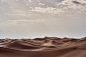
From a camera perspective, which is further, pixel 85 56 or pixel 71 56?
pixel 71 56

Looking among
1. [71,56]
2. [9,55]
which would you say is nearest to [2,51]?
[9,55]

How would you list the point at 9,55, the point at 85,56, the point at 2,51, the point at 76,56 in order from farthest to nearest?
the point at 2,51 → the point at 9,55 → the point at 76,56 → the point at 85,56

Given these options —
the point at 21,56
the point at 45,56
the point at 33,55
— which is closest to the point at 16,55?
the point at 21,56

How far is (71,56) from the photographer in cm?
163

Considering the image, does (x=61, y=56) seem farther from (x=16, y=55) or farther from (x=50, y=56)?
(x=16, y=55)

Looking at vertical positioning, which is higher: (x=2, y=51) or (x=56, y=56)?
(x=2, y=51)

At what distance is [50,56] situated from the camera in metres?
1.76

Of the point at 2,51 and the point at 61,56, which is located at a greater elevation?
the point at 2,51

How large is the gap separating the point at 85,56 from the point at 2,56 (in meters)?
1.25

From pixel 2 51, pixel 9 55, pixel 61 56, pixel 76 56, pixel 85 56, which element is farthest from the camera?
pixel 2 51

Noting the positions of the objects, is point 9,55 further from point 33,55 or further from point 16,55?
point 33,55

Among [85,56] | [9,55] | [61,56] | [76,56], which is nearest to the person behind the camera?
[85,56]

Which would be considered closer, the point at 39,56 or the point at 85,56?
the point at 85,56

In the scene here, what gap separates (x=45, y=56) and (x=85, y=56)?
2.01 feet
